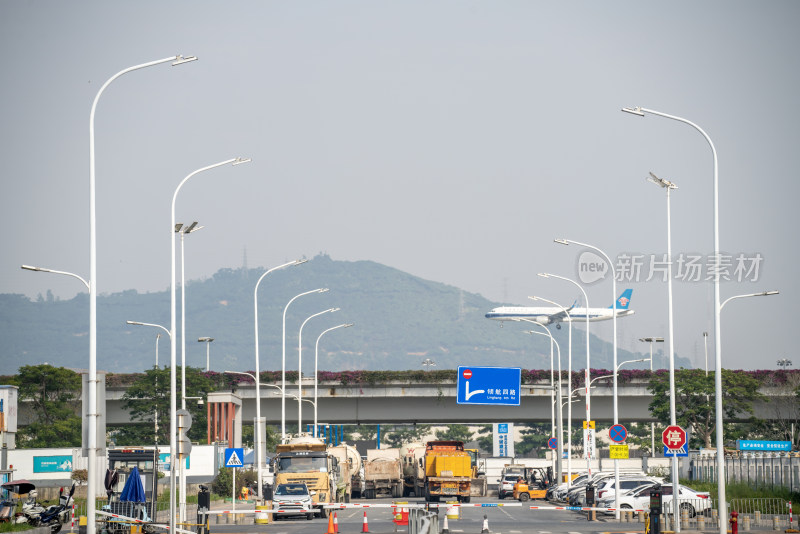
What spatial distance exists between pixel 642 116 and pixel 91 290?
1552 centimetres

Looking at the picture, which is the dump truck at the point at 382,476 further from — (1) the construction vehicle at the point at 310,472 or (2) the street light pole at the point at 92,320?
(2) the street light pole at the point at 92,320

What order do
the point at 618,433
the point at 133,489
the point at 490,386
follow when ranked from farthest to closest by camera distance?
1. the point at 490,386
2. the point at 618,433
3. the point at 133,489

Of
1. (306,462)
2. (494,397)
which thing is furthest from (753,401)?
(306,462)

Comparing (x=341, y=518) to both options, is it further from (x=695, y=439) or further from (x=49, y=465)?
(x=695, y=439)

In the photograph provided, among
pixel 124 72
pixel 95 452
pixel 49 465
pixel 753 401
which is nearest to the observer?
pixel 95 452

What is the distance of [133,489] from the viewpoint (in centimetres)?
2927

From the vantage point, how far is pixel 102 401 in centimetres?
2467

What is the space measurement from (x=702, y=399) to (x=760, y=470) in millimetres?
30698

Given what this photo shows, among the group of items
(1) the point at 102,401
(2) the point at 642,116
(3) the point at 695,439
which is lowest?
(3) the point at 695,439

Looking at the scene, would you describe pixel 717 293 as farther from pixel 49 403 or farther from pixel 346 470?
pixel 49 403

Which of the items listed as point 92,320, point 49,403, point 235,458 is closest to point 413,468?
point 235,458

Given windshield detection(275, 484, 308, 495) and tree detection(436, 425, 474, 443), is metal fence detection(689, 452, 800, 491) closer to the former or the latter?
windshield detection(275, 484, 308, 495)

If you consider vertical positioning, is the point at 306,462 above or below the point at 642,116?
below

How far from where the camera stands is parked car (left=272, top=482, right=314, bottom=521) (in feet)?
132
